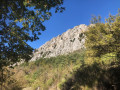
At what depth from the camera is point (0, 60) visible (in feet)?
9.18

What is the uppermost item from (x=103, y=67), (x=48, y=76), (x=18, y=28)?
(x=18, y=28)

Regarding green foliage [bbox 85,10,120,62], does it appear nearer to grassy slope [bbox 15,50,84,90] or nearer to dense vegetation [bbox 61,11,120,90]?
dense vegetation [bbox 61,11,120,90]

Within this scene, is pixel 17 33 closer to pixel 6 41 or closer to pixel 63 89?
pixel 6 41

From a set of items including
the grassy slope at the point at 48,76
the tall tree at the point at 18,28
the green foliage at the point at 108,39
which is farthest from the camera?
the green foliage at the point at 108,39

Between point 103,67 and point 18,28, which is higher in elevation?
point 18,28

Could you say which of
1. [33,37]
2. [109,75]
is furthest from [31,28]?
[109,75]

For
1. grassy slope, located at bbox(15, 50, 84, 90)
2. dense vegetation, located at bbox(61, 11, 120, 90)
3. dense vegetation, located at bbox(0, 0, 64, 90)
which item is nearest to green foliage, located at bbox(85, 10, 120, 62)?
dense vegetation, located at bbox(61, 11, 120, 90)

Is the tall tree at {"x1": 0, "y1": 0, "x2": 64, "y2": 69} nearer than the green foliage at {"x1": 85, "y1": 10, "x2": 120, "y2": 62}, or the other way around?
the tall tree at {"x1": 0, "y1": 0, "x2": 64, "y2": 69}

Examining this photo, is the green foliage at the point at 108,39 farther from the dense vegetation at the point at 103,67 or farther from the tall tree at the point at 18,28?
the tall tree at the point at 18,28

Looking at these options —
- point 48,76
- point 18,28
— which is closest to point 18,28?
point 18,28

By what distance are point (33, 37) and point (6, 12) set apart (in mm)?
1284

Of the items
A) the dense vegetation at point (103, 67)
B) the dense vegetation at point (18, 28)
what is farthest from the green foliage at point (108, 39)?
the dense vegetation at point (18, 28)

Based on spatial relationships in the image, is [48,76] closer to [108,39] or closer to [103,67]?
[103,67]

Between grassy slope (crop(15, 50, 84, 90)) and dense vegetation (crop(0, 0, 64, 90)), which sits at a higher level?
dense vegetation (crop(0, 0, 64, 90))
